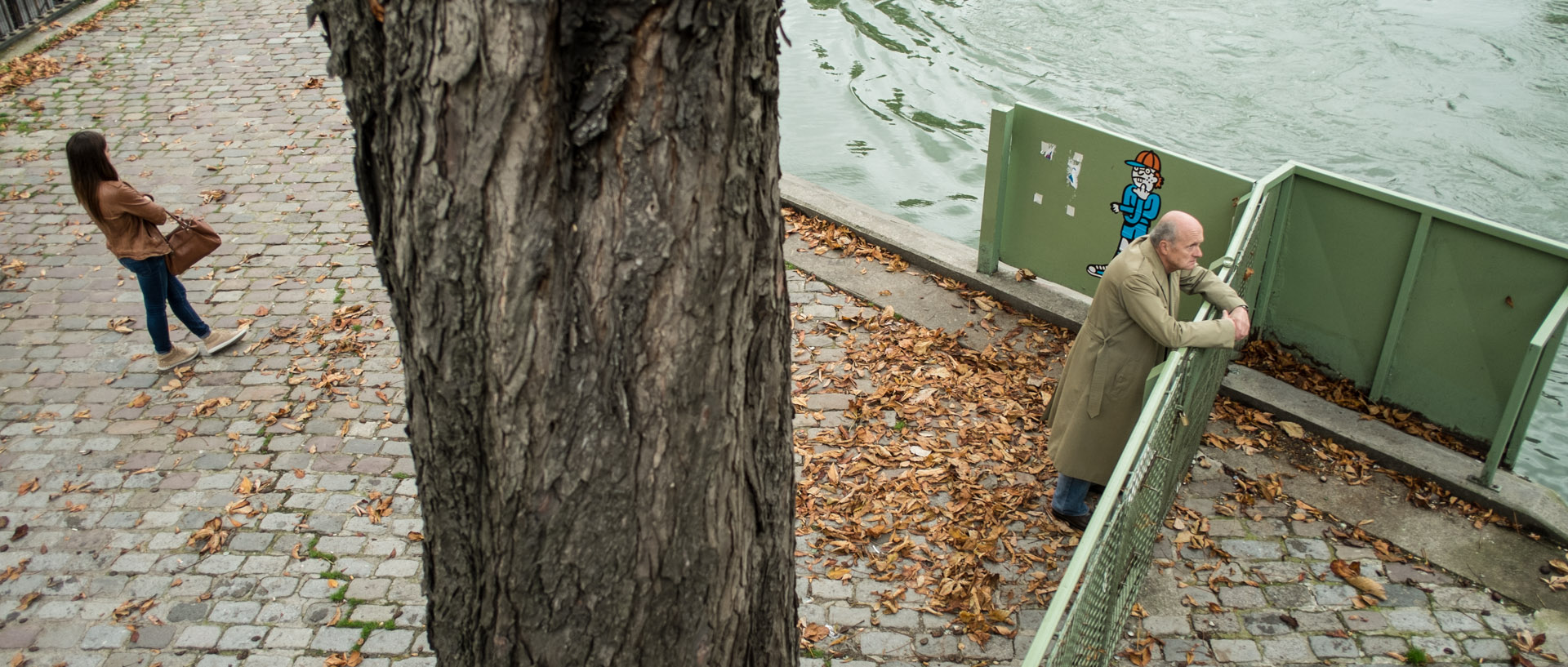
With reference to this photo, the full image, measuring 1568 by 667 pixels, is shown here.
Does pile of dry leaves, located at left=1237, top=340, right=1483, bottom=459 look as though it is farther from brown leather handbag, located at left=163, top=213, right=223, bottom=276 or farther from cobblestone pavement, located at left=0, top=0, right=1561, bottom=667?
brown leather handbag, located at left=163, top=213, right=223, bottom=276

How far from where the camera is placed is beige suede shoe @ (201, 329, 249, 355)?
775 cm

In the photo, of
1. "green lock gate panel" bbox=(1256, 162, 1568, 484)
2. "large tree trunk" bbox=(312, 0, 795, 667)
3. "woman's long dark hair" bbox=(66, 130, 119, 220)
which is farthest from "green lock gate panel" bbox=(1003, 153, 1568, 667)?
"woman's long dark hair" bbox=(66, 130, 119, 220)

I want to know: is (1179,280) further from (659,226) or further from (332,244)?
(332,244)

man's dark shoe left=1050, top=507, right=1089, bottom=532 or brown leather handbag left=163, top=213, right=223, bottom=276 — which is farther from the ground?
brown leather handbag left=163, top=213, right=223, bottom=276

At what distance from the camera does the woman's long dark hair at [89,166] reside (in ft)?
21.9

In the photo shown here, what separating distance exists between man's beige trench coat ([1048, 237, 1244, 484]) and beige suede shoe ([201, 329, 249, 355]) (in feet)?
19.6

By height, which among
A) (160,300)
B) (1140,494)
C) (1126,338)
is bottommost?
(160,300)

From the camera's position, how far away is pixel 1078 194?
25.0 ft

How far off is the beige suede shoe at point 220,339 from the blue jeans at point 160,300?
62mm

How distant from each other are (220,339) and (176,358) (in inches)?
12.4

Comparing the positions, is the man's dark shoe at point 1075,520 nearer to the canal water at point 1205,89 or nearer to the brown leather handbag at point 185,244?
the canal water at point 1205,89

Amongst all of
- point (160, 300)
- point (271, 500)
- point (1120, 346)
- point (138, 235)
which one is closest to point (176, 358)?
point (160, 300)

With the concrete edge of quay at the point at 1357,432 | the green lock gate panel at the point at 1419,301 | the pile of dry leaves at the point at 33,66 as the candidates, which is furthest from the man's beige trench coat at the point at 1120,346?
the pile of dry leaves at the point at 33,66

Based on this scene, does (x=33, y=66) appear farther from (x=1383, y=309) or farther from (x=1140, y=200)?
(x=1383, y=309)
